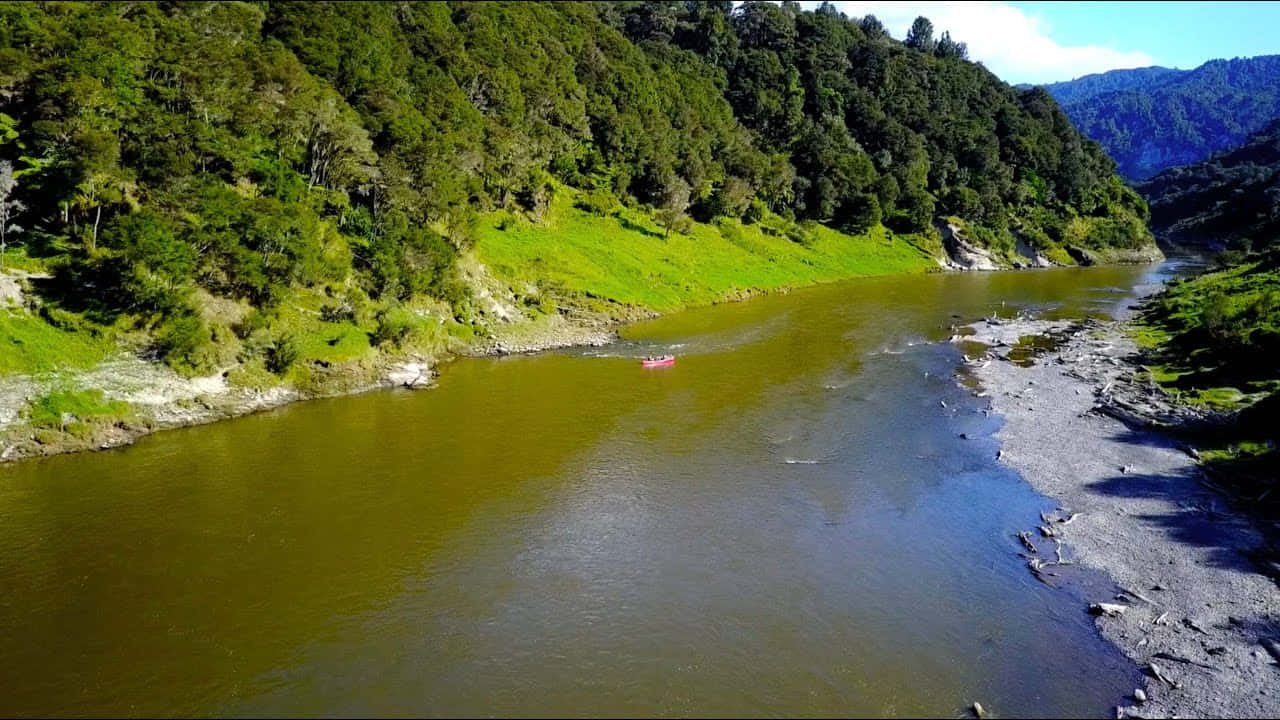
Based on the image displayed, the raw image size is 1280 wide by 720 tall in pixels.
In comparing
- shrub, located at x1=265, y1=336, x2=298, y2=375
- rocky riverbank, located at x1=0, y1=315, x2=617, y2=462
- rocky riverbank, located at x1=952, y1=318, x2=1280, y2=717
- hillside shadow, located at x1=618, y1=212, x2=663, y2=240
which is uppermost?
hillside shadow, located at x1=618, y1=212, x2=663, y2=240

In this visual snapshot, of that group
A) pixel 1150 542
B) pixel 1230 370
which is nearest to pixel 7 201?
pixel 1150 542

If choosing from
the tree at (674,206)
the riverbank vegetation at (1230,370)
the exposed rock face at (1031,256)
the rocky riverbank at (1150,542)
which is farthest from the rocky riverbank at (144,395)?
the exposed rock face at (1031,256)

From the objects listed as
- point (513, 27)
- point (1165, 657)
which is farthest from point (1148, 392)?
point (513, 27)

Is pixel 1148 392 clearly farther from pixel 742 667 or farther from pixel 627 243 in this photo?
pixel 627 243

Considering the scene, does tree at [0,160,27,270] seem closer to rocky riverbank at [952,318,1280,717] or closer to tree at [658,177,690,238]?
rocky riverbank at [952,318,1280,717]

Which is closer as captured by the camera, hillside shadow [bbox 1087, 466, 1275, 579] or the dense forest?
hillside shadow [bbox 1087, 466, 1275, 579]

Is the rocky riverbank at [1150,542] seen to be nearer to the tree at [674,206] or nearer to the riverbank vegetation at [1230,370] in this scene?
the riverbank vegetation at [1230,370]

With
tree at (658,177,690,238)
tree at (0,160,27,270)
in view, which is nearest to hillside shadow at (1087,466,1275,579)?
tree at (0,160,27,270)
